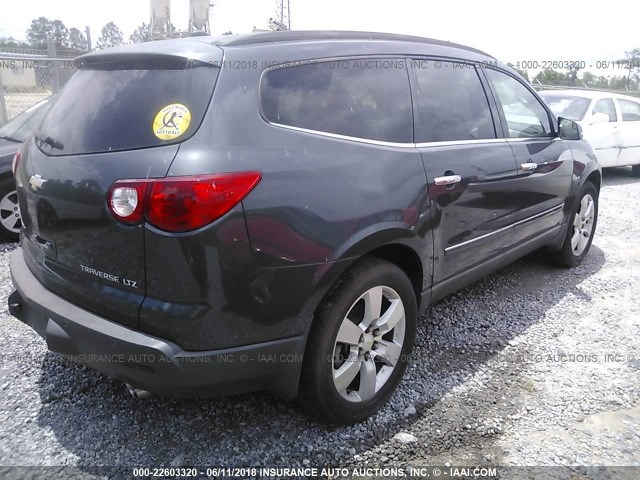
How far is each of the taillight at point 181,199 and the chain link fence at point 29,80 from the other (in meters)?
7.65

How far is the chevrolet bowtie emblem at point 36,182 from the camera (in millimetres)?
2225

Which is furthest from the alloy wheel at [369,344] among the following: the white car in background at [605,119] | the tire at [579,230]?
the white car in background at [605,119]

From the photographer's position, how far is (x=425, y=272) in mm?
2764

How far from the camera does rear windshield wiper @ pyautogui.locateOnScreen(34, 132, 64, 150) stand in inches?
88.9

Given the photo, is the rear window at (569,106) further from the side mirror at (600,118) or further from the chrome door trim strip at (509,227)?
the chrome door trim strip at (509,227)

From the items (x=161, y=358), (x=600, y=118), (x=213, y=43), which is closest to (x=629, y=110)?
(x=600, y=118)

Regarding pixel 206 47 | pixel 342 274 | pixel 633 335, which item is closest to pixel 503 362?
pixel 633 335

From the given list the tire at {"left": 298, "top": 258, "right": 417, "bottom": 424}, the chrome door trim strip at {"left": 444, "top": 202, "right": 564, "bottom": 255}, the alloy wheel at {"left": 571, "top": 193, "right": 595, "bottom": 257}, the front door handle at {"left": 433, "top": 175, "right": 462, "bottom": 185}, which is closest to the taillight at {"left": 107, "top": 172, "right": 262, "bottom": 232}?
the tire at {"left": 298, "top": 258, "right": 417, "bottom": 424}

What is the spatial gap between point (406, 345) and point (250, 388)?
0.94 metres

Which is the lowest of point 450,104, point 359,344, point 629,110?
point 359,344

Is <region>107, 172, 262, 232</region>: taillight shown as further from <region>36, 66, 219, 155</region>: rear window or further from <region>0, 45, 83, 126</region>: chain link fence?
<region>0, 45, 83, 126</region>: chain link fence

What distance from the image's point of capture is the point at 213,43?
216 centimetres

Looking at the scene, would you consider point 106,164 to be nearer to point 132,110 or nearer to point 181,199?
point 132,110

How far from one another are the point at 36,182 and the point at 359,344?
1.65m
